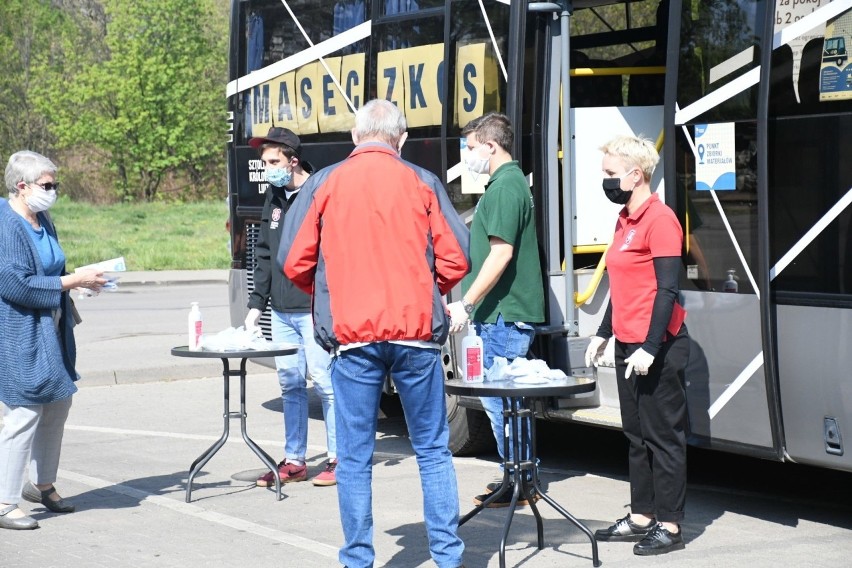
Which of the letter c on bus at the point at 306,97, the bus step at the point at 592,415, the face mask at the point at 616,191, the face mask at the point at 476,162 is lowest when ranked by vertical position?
the bus step at the point at 592,415

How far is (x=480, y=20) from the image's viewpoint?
7195mm

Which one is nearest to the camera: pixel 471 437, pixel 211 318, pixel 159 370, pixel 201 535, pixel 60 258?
pixel 201 535

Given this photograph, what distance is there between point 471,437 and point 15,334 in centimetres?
279

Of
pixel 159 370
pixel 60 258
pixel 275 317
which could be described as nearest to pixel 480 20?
pixel 275 317

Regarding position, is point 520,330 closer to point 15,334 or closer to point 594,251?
point 594,251

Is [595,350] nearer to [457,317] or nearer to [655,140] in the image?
[457,317]

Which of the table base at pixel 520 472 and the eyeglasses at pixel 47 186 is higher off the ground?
the eyeglasses at pixel 47 186

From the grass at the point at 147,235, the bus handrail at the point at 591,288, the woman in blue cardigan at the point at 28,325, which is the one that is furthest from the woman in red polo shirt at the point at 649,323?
the grass at the point at 147,235

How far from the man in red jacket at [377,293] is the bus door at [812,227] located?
1534mm

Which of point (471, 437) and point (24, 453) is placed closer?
point (24, 453)

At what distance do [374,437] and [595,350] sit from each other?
135cm

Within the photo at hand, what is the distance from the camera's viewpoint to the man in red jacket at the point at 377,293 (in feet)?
16.0

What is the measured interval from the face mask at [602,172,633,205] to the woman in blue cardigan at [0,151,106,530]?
8.43ft

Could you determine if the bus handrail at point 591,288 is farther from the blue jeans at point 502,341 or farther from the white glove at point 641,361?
the white glove at point 641,361
